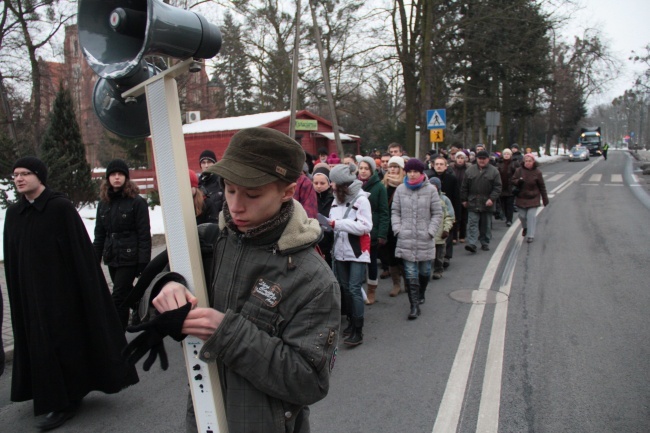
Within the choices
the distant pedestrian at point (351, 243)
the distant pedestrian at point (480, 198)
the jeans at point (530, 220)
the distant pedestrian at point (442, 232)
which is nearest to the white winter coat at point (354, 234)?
the distant pedestrian at point (351, 243)

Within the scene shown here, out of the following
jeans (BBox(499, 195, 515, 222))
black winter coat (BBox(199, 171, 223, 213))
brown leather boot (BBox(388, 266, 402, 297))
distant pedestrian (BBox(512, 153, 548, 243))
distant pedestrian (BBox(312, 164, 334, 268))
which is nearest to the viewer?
black winter coat (BBox(199, 171, 223, 213))

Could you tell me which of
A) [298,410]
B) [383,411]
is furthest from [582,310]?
[298,410]

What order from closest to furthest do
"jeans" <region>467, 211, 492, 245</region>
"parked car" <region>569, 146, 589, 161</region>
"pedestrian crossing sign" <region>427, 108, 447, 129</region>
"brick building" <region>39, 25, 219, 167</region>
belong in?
"jeans" <region>467, 211, 492, 245</region>
"pedestrian crossing sign" <region>427, 108, 447, 129</region>
"brick building" <region>39, 25, 219, 167</region>
"parked car" <region>569, 146, 589, 161</region>

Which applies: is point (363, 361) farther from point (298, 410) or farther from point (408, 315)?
point (298, 410)

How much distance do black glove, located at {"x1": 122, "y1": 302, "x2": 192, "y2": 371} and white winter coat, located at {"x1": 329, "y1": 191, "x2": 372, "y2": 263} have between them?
3.68m

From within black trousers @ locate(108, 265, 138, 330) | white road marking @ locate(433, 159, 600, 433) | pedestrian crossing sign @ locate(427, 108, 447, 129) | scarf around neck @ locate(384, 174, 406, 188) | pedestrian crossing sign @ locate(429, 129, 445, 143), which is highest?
pedestrian crossing sign @ locate(427, 108, 447, 129)

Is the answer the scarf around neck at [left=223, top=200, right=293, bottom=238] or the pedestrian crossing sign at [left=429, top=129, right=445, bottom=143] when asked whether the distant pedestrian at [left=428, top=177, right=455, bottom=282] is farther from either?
the pedestrian crossing sign at [left=429, top=129, right=445, bottom=143]

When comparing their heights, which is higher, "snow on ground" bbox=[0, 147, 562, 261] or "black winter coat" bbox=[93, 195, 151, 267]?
"black winter coat" bbox=[93, 195, 151, 267]

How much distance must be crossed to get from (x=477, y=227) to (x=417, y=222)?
3.99 metres

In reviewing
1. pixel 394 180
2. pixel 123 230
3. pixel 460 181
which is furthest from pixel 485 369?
pixel 460 181

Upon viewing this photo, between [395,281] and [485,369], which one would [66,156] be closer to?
[395,281]

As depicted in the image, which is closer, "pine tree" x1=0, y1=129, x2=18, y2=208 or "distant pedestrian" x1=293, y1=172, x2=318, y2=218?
"distant pedestrian" x1=293, y1=172, x2=318, y2=218

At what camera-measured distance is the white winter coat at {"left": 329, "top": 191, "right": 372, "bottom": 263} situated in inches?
198

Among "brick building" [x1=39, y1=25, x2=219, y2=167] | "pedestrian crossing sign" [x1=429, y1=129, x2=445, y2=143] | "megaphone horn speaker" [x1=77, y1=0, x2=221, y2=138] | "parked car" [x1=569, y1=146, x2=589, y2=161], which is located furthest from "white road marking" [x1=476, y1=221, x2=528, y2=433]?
"parked car" [x1=569, y1=146, x2=589, y2=161]
